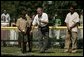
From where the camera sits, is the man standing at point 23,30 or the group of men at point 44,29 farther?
the man standing at point 23,30

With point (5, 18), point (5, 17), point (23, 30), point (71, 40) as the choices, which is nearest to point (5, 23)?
point (5, 18)

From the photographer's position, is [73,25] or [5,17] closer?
[73,25]

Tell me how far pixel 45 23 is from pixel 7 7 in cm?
636

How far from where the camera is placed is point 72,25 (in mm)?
15234

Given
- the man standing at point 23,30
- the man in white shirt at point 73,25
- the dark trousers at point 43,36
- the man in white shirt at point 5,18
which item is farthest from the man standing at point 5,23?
the man in white shirt at point 73,25

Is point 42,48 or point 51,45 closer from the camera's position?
point 42,48

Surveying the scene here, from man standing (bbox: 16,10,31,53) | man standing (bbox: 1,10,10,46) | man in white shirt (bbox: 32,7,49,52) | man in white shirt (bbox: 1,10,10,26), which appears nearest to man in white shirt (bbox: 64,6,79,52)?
man in white shirt (bbox: 32,7,49,52)

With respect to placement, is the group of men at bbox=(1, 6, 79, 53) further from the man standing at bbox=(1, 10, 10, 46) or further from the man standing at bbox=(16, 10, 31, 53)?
the man standing at bbox=(1, 10, 10, 46)

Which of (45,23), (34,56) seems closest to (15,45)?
(45,23)

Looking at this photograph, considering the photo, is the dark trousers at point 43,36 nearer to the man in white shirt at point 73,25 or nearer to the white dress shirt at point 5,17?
the man in white shirt at point 73,25

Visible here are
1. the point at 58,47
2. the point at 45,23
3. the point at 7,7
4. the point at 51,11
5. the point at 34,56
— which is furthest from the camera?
the point at 7,7

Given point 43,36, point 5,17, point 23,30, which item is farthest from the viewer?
point 5,17

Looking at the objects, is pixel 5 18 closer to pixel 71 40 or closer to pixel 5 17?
pixel 5 17

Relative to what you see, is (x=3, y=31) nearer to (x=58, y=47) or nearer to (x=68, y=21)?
(x=58, y=47)
